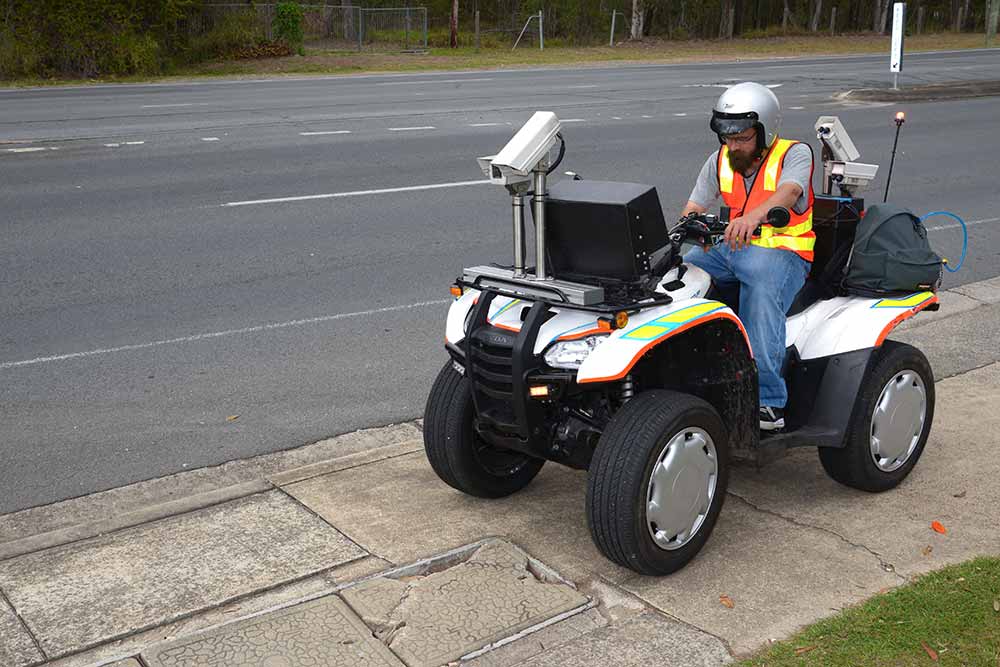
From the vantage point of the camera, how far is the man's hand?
4359mm

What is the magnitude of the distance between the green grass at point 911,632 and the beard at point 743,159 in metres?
1.78

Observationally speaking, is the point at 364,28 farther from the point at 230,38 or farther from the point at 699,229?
the point at 699,229

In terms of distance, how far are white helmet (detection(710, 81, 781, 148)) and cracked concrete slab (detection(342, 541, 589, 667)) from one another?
188cm

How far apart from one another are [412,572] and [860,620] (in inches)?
62.7

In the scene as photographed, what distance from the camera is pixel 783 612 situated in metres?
3.92

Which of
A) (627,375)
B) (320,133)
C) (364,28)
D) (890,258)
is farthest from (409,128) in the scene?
→ (364,28)

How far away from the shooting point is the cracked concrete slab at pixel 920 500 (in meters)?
4.40

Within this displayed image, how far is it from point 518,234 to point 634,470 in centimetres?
96

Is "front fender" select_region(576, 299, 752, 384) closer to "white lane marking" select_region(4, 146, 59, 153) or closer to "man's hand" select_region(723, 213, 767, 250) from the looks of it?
"man's hand" select_region(723, 213, 767, 250)

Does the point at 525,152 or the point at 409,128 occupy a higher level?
the point at 525,152

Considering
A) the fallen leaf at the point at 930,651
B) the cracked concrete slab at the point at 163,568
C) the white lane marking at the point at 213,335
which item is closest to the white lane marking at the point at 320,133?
the white lane marking at the point at 213,335

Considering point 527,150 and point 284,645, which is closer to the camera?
point 284,645

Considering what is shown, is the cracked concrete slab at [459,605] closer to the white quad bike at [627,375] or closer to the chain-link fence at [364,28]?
the white quad bike at [627,375]

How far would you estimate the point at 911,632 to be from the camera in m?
3.71
